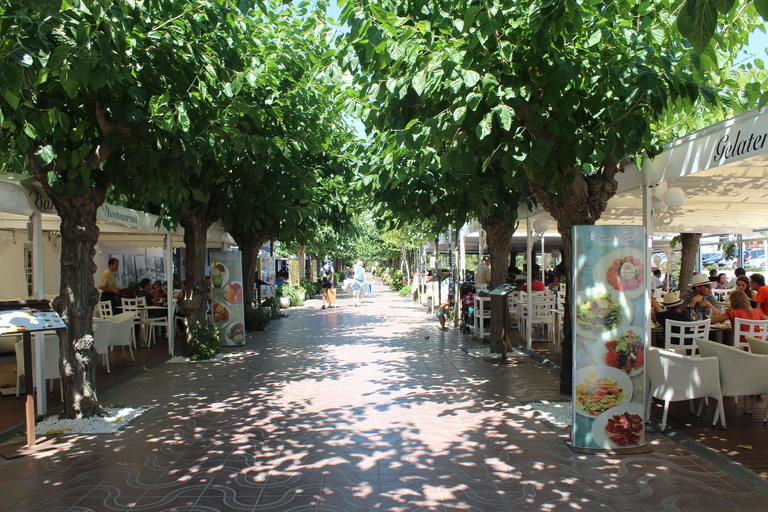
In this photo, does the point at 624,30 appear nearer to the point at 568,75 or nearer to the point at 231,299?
the point at 568,75

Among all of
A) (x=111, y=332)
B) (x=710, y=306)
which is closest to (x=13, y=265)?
(x=111, y=332)

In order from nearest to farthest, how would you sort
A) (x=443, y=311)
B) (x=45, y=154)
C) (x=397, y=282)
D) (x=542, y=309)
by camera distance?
(x=45, y=154) → (x=542, y=309) → (x=443, y=311) → (x=397, y=282)

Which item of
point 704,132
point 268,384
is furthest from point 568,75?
point 268,384

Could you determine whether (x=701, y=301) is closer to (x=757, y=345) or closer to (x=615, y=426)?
(x=757, y=345)

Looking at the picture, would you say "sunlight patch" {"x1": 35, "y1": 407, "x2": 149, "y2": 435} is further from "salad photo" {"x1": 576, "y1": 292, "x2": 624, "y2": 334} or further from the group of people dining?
the group of people dining

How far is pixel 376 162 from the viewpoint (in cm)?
777

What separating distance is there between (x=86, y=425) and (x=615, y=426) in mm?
5628

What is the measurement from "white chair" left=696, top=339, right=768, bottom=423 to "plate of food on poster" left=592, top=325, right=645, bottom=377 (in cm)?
117

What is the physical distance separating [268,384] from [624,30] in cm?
659

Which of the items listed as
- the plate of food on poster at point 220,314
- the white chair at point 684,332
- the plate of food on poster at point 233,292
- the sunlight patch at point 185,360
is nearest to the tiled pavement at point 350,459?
the white chair at point 684,332

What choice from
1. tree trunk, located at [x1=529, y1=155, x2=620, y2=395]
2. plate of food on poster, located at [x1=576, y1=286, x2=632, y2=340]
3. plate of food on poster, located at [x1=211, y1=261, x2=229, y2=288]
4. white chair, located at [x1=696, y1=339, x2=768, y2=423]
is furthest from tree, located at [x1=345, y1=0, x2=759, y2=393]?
plate of food on poster, located at [x1=211, y1=261, x2=229, y2=288]

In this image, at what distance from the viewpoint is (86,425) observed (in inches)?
243

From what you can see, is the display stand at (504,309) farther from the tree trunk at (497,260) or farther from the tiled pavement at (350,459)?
the tiled pavement at (350,459)

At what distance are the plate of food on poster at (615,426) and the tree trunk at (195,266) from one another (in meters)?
8.00
